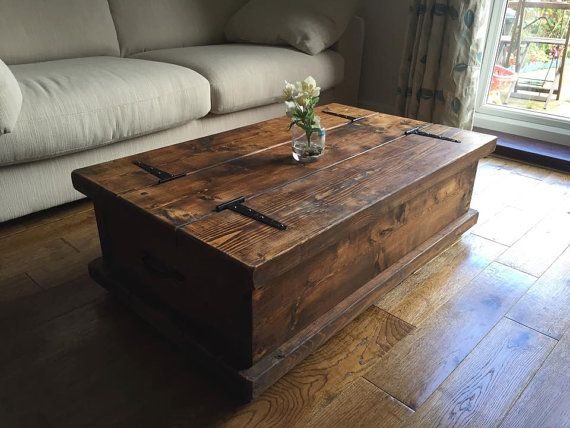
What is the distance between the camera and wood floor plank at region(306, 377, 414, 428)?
96 cm

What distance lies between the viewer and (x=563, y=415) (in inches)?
39.0

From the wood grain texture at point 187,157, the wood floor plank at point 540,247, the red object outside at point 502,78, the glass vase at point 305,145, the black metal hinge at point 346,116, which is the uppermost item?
the glass vase at point 305,145

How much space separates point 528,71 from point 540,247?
150 cm

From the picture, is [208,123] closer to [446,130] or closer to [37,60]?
[37,60]

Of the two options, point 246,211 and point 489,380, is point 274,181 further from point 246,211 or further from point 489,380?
point 489,380

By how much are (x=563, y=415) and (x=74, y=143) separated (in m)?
1.49

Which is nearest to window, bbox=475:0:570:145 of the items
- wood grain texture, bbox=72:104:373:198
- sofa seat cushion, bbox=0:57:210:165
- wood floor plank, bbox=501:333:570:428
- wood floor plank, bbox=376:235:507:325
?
wood floor plank, bbox=376:235:507:325

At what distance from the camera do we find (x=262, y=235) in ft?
3.03

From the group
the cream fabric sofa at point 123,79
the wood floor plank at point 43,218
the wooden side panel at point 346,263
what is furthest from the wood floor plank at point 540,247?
the wood floor plank at point 43,218

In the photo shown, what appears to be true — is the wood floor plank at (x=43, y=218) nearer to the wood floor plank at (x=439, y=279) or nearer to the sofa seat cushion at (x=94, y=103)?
the sofa seat cushion at (x=94, y=103)

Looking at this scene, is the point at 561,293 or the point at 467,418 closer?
the point at 467,418

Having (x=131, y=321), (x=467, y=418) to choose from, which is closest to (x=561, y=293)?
(x=467, y=418)

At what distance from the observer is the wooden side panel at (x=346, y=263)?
100 cm

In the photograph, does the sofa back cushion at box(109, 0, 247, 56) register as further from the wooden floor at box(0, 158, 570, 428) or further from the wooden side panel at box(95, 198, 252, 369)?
the wooden side panel at box(95, 198, 252, 369)
